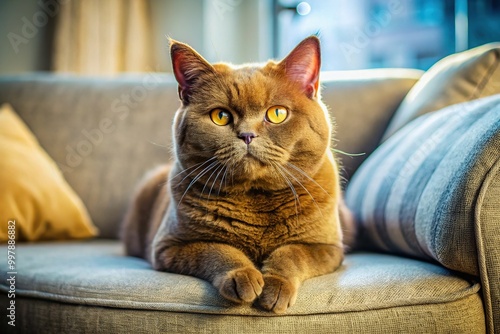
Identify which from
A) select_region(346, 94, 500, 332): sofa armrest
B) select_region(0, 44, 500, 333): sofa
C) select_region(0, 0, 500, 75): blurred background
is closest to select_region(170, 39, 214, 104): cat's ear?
select_region(0, 44, 500, 333): sofa

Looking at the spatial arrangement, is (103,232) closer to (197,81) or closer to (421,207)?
(197,81)

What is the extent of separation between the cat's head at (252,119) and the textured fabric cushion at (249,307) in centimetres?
26

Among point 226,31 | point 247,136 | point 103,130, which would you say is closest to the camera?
point 247,136

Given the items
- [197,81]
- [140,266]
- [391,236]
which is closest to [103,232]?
[140,266]

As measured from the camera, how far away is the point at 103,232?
209 centimetres

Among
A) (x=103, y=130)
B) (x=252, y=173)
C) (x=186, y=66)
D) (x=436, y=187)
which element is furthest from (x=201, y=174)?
(x=103, y=130)

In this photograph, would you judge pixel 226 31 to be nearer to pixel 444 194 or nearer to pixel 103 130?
pixel 103 130

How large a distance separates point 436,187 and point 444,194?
52 mm

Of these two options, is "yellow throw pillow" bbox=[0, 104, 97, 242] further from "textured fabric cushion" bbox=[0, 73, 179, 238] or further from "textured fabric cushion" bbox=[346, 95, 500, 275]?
"textured fabric cushion" bbox=[346, 95, 500, 275]

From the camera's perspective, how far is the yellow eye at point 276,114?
3.95ft

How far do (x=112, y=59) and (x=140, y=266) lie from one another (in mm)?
2190

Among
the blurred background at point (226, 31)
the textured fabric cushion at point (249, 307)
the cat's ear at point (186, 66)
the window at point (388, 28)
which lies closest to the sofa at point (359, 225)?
the textured fabric cushion at point (249, 307)

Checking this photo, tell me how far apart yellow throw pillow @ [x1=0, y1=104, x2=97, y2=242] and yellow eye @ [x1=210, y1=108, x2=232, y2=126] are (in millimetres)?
961

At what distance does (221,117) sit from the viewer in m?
1.22
